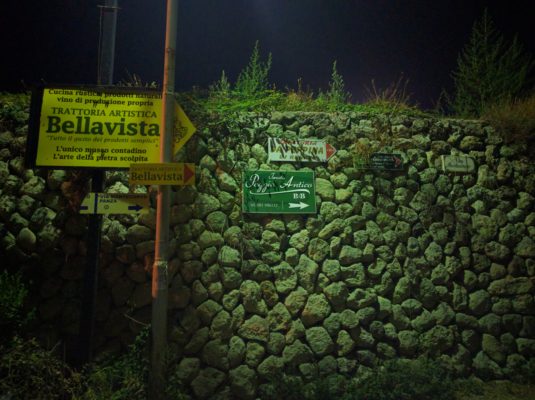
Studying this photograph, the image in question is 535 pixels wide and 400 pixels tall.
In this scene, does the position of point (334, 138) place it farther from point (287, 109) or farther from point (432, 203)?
point (432, 203)

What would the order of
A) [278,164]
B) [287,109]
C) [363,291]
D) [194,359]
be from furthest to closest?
[287,109]
[278,164]
[363,291]
[194,359]

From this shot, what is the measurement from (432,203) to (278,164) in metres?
2.47

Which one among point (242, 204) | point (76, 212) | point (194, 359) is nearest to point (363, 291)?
point (242, 204)

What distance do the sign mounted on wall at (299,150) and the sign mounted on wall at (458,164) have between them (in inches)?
72.9

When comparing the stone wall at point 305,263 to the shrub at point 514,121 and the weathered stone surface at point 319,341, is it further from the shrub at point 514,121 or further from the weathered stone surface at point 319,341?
the shrub at point 514,121

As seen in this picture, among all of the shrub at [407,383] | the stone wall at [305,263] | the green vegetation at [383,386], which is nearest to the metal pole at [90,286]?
the stone wall at [305,263]

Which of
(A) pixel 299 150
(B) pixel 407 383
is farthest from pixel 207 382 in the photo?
(A) pixel 299 150

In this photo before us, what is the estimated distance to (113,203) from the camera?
4.10 m

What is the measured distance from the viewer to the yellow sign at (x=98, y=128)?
4.46 m

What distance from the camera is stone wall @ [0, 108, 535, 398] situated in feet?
14.5

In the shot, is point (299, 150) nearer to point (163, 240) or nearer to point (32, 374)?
point (163, 240)

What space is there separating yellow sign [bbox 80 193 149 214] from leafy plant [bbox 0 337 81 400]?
177 centimetres

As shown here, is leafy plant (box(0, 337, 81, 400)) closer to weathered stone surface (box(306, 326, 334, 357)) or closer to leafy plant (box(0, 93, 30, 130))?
weathered stone surface (box(306, 326, 334, 357))

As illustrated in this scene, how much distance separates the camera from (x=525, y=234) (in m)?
5.11
